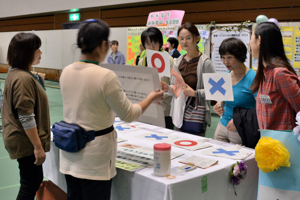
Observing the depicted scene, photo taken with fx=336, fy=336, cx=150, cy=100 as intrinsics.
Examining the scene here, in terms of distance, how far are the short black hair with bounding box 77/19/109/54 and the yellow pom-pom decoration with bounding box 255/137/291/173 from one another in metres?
0.95

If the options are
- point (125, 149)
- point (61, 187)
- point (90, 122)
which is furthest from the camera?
point (61, 187)

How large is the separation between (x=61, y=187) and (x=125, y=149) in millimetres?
557

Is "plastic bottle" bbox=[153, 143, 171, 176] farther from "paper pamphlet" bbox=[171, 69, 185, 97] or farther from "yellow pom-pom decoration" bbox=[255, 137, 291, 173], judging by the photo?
"paper pamphlet" bbox=[171, 69, 185, 97]

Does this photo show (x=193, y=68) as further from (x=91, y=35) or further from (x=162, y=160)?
(x=91, y=35)

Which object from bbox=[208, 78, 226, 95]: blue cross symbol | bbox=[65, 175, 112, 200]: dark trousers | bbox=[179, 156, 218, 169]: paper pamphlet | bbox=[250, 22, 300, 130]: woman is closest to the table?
bbox=[179, 156, 218, 169]: paper pamphlet

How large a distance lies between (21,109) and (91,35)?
0.65 metres

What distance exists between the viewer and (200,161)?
187 centimetres

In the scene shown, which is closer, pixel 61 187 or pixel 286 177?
pixel 286 177

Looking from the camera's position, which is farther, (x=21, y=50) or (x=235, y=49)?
(x=235, y=49)

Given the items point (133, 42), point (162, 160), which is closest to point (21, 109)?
point (162, 160)

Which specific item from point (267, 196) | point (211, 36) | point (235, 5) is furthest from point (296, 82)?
point (235, 5)

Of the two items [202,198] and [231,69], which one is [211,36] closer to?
[231,69]

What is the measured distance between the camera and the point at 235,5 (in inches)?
300

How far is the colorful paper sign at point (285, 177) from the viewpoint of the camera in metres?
1.69
